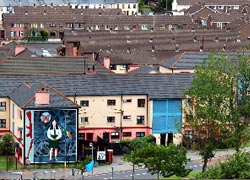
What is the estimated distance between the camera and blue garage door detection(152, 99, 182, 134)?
52.7m

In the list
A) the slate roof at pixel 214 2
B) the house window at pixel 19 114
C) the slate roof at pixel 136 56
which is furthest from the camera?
the slate roof at pixel 214 2

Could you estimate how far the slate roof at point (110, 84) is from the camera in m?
52.7

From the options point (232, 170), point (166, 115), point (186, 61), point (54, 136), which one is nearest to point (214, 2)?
point (186, 61)

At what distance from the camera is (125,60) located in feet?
244

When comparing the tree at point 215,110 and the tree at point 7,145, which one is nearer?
the tree at point 215,110

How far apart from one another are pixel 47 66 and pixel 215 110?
72.2 feet

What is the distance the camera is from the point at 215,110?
141 feet

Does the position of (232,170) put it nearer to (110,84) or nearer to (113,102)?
(113,102)

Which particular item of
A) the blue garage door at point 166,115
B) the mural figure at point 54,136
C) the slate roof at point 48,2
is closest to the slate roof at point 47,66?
the blue garage door at point 166,115

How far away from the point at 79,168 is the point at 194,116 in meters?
5.86

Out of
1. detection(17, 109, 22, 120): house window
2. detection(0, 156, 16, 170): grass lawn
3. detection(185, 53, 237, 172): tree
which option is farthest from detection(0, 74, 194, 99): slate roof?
detection(185, 53, 237, 172): tree

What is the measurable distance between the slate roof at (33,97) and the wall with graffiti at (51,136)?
0.31m

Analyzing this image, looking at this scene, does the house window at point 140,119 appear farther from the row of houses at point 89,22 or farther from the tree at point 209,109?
the row of houses at point 89,22

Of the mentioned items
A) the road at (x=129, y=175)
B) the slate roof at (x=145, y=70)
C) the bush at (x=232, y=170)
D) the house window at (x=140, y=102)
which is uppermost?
the bush at (x=232, y=170)
